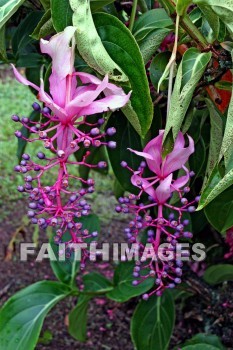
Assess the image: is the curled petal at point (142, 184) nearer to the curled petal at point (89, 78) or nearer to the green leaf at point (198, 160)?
the curled petal at point (89, 78)

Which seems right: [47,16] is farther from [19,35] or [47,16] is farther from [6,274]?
[6,274]

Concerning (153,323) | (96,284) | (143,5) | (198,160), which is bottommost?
(153,323)

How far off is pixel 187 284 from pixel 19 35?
2.17 ft

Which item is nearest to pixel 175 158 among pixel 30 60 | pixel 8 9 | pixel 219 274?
pixel 8 9

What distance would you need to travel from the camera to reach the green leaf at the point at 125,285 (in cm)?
129

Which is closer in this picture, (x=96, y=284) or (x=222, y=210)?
(x=222, y=210)

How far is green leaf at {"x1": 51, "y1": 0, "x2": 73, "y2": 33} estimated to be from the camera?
0.65m

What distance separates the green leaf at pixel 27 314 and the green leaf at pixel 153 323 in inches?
6.9

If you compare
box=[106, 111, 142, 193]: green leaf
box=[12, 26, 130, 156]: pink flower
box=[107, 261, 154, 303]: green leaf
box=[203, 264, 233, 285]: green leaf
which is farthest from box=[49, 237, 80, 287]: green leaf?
box=[12, 26, 130, 156]: pink flower

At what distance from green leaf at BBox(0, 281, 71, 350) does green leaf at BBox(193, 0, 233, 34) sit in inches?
32.3

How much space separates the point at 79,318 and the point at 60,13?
109 centimetres

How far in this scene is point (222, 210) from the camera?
2.77 feet

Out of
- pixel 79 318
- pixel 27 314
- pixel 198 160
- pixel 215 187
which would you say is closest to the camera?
pixel 215 187

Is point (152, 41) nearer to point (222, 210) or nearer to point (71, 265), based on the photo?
point (222, 210)
